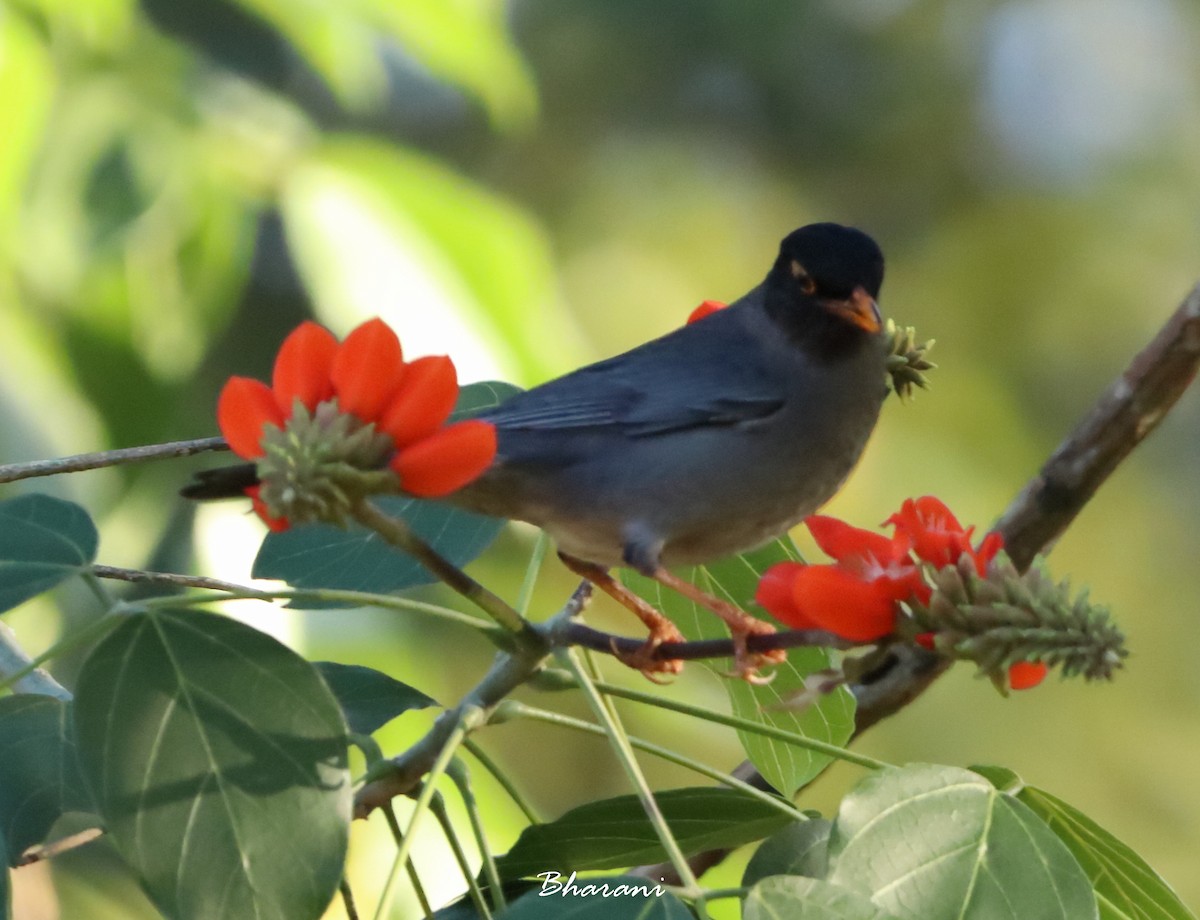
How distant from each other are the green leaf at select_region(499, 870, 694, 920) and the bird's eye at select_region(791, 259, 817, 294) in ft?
5.24

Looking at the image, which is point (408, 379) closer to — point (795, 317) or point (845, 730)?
point (845, 730)

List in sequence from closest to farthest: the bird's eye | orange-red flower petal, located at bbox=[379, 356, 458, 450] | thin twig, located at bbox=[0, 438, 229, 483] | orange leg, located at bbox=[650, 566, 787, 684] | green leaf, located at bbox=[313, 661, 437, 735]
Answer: orange-red flower petal, located at bbox=[379, 356, 458, 450] < thin twig, located at bbox=[0, 438, 229, 483] < orange leg, located at bbox=[650, 566, 787, 684] < green leaf, located at bbox=[313, 661, 437, 735] < the bird's eye

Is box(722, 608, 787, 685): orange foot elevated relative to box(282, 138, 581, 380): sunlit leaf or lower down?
lower down

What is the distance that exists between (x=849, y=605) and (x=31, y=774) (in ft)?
4.15

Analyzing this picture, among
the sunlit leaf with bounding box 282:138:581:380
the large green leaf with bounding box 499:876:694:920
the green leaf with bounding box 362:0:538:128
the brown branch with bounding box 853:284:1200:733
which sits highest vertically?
the green leaf with bounding box 362:0:538:128

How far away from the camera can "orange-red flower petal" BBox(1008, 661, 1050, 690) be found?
5.77 feet

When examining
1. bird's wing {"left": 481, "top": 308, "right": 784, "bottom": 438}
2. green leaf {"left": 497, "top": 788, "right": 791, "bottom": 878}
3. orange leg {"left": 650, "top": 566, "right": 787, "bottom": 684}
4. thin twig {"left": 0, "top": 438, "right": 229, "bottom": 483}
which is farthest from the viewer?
bird's wing {"left": 481, "top": 308, "right": 784, "bottom": 438}

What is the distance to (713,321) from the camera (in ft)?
11.0

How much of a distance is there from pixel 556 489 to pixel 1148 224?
27.1 ft

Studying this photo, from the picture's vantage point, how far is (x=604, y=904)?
1.81 metres

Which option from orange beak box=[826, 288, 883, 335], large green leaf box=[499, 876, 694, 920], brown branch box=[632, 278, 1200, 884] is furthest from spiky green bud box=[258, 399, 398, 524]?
orange beak box=[826, 288, 883, 335]

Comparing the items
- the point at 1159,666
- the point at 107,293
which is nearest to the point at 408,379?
the point at 107,293

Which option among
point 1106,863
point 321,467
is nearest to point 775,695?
point 1106,863

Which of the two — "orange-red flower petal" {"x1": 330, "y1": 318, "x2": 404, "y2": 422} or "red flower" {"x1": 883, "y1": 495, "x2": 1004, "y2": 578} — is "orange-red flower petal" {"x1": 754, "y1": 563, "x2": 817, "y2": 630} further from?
"orange-red flower petal" {"x1": 330, "y1": 318, "x2": 404, "y2": 422}
